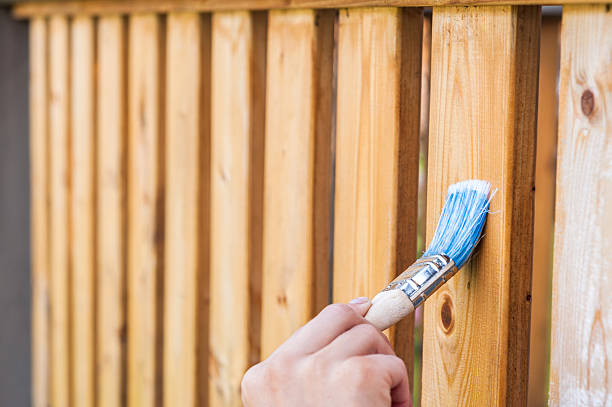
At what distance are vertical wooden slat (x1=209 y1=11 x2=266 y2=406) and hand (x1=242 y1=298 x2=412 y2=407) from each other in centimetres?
62

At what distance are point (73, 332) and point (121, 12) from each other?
0.91 m

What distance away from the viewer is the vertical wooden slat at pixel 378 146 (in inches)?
43.5

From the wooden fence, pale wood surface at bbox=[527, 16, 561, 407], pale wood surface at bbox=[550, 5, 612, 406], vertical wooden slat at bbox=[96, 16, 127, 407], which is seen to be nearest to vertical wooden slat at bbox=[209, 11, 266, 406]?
the wooden fence

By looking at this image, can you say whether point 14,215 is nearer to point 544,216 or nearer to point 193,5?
point 193,5

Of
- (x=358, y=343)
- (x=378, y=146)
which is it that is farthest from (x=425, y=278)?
(x=378, y=146)

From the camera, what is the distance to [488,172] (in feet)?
3.16

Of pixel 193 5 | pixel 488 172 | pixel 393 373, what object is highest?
pixel 193 5

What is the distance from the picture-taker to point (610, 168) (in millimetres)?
858

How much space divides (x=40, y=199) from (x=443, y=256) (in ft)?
5.19

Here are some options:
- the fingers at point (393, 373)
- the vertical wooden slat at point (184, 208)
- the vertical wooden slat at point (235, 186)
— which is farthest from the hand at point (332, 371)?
the vertical wooden slat at point (184, 208)

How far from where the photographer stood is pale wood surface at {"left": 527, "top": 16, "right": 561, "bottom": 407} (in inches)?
103

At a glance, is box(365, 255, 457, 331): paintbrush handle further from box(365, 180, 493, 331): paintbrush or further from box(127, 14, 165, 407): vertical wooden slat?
box(127, 14, 165, 407): vertical wooden slat

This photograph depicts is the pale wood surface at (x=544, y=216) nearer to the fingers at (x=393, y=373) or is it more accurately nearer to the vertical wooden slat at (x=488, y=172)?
the vertical wooden slat at (x=488, y=172)

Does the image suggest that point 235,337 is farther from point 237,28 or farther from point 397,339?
point 237,28
